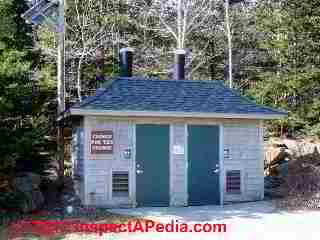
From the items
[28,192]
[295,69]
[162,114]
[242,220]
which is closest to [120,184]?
[162,114]

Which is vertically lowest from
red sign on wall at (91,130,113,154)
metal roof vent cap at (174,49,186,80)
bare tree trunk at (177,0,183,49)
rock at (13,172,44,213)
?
rock at (13,172,44,213)

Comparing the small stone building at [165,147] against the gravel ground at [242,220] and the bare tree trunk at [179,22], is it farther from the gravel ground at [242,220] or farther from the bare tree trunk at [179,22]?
the bare tree trunk at [179,22]

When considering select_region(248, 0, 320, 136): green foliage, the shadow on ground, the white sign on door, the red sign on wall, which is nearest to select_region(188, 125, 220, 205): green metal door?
the white sign on door

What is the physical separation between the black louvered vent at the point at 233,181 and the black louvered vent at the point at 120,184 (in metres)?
2.66

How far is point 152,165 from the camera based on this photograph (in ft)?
41.2

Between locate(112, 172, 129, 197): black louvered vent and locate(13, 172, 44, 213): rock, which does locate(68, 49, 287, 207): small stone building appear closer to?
locate(112, 172, 129, 197): black louvered vent

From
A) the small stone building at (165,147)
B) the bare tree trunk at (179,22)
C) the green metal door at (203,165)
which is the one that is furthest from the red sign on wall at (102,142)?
the bare tree trunk at (179,22)

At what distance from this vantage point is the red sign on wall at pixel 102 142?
40.0 feet

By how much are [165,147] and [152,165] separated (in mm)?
549

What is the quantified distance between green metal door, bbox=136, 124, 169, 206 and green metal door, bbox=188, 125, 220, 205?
66 cm

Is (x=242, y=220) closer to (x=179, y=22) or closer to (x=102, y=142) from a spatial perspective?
(x=102, y=142)

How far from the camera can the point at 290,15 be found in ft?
74.5

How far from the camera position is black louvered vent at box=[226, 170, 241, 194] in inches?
519

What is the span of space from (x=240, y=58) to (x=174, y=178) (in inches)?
647
